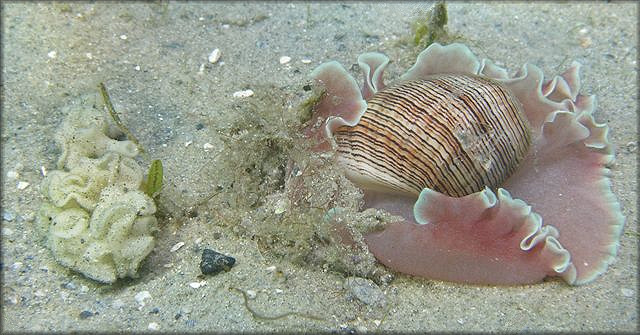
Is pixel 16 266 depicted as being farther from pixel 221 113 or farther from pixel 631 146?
pixel 631 146

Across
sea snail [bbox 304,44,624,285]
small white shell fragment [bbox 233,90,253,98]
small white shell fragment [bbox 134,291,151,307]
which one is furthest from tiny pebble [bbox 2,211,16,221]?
sea snail [bbox 304,44,624,285]

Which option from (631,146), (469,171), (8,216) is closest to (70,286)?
(8,216)

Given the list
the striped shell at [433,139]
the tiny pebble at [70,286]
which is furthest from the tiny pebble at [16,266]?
the striped shell at [433,139]

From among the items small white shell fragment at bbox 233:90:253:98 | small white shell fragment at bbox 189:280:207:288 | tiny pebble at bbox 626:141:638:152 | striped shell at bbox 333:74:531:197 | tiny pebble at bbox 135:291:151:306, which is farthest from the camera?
small white shell fragment at bbox 233:90:253:98

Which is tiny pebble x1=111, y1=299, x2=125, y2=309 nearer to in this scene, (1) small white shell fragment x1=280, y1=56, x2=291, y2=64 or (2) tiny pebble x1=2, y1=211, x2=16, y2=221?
(2) tiny pebble x1=2, y1=211, x2=16, y2=221

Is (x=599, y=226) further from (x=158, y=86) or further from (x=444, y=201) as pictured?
(x=158, y=86)

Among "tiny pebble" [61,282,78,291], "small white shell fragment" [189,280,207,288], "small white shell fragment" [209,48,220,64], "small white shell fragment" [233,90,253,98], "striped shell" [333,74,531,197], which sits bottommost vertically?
"small white shell fragment" [189,280,207,288]
